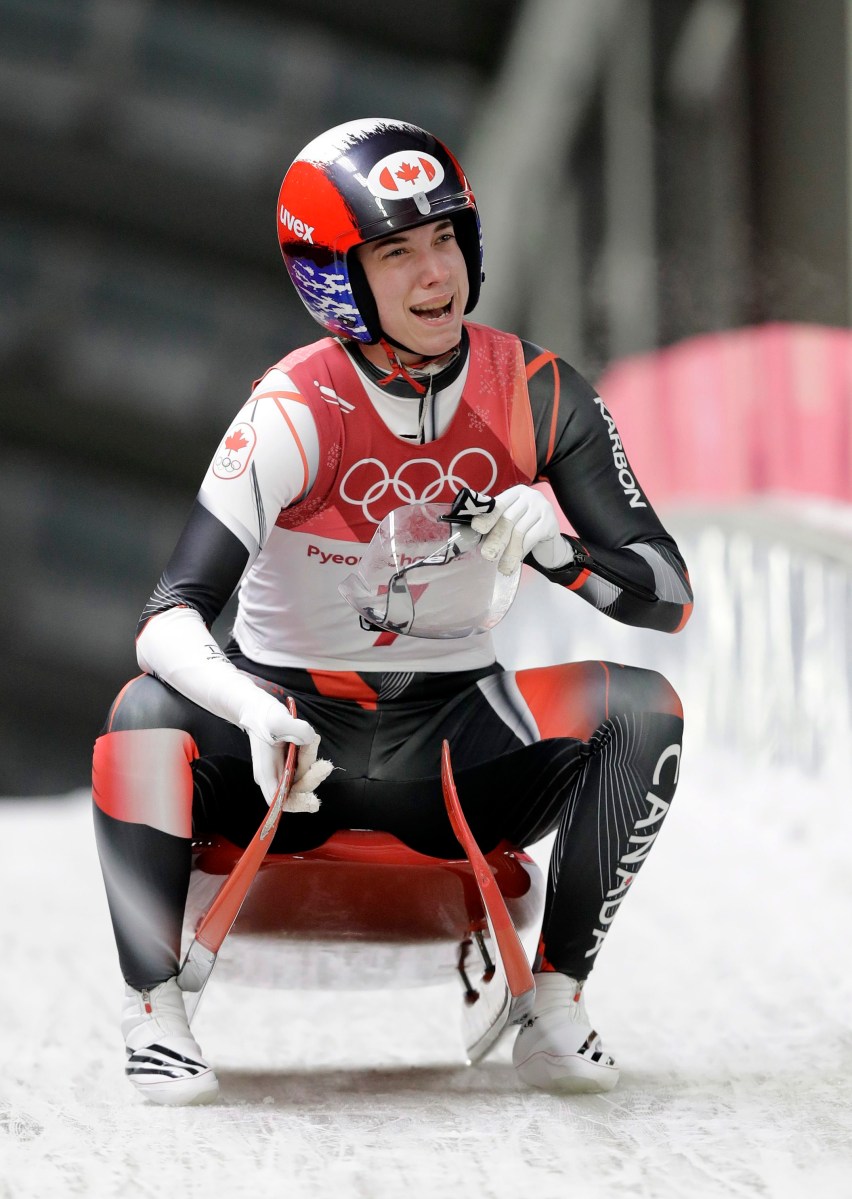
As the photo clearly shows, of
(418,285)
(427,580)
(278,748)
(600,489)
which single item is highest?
(418,285)

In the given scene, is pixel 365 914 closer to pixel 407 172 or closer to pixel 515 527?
pixel 515 527

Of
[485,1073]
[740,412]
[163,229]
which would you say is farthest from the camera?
[163,229]

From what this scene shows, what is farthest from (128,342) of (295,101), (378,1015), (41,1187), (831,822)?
(41,1187)

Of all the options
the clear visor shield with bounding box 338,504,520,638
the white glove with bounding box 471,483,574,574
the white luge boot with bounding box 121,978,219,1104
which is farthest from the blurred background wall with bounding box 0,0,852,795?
the white luge boot with bounding box 121,978,219,1104

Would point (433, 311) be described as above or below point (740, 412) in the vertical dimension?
below

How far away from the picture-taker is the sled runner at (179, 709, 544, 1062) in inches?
79.1

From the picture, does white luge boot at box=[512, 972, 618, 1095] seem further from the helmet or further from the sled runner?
the helmet

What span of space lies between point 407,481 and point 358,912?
0.59 m

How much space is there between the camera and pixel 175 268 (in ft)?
41.7

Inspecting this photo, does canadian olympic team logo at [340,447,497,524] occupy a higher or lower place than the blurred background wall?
lower

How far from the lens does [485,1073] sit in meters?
2.31

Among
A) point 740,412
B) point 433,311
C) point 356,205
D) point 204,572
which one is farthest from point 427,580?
point 740,412

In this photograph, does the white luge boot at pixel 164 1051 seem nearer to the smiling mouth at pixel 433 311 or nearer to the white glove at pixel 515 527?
the white glove at pixel 515 527

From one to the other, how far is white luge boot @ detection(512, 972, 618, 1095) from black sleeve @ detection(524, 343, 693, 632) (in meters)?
0.52
